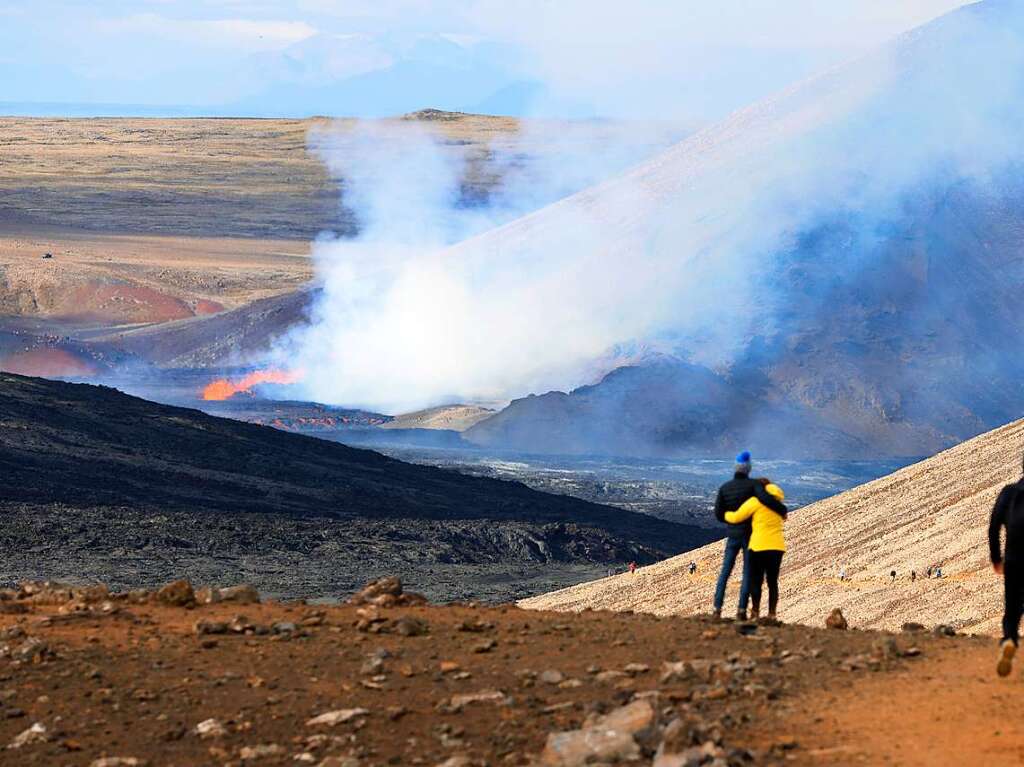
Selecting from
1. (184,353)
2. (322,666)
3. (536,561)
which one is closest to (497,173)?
(184,353)

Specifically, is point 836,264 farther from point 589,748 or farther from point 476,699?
point 589,748

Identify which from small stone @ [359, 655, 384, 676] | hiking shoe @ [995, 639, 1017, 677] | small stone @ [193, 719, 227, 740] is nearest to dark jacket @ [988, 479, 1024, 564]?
hiking shoe @ [995, 639, 1017, 677]

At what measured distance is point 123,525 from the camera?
137ft

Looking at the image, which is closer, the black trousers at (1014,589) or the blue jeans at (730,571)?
the black trousers at (1014,589)

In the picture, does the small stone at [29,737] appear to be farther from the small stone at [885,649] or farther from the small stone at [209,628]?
the small stone at [885,649]

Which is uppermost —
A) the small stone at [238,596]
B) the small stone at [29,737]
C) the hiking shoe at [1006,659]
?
the hiking shoe at [1006,659]

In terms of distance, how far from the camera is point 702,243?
250ft

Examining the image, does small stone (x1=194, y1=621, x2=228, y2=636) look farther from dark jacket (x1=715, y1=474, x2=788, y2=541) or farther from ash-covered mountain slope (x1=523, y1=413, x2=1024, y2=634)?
ash-covered mountain slope (x1=523, y1=413, x2=1024, y2=634)

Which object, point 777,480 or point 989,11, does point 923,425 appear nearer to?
point 777,480

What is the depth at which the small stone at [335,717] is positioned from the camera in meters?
9.66

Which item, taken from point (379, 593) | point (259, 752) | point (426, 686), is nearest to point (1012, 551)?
point (426, 686)

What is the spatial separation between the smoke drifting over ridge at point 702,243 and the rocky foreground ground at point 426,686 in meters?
58.3

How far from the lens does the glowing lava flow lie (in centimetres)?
7844

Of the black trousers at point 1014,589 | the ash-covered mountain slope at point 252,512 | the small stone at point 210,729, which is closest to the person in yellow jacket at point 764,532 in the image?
the black trousers at point 1014,589
